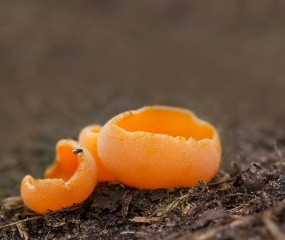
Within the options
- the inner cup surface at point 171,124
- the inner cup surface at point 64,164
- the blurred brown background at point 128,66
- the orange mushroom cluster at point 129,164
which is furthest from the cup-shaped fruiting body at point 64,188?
the blurred brown background at point 128,66

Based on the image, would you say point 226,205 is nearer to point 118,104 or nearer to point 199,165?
point 199,165

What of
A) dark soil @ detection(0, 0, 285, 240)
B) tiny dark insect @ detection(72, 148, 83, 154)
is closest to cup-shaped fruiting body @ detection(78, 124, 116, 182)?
dark soil @ detection(0, 0, 285, 240)

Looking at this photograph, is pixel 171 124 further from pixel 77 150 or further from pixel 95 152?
pixel 77 150

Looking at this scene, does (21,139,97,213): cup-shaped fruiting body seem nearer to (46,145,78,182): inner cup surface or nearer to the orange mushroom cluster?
the orange mushroom cluster

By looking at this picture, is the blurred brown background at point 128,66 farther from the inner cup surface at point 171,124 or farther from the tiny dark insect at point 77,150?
the tiny dark insect at point 77,150

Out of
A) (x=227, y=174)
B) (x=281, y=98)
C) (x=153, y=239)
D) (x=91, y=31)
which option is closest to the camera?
(x=153, y=239)

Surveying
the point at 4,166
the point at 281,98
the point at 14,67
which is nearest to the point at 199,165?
the point at 4,166

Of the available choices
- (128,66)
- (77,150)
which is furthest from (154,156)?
(128,66)
